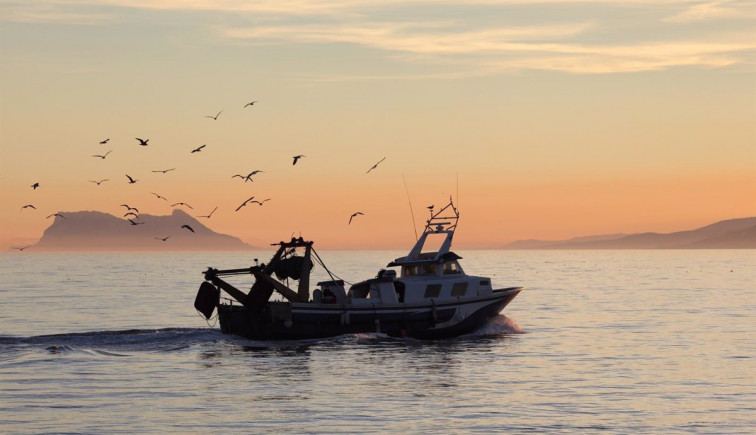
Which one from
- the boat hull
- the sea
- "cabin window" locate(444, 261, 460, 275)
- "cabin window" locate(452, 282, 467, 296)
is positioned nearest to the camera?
the sea

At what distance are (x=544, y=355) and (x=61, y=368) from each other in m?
22.0

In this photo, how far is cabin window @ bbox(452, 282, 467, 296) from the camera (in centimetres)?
5616

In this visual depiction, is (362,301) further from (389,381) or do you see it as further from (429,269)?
(389,381)

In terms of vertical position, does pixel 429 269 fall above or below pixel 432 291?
above

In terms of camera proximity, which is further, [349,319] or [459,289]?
[459,289]

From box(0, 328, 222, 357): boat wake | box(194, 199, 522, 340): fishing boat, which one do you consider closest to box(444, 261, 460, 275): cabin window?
box(194, 199, 522, 340): fishing boat

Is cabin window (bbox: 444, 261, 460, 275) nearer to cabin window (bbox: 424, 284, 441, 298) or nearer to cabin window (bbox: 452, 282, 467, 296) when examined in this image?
cabin window (bbox: 452, 282, 467, 296)

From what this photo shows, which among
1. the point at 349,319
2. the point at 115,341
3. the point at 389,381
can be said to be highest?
the point at 349,319

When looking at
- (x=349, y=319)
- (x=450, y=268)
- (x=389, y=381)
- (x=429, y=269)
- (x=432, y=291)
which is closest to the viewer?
(x=389, y=381)

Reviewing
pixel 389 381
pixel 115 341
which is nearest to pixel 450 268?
pixel 389 381

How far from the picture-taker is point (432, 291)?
5550 cm

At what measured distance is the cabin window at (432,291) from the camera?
55406 millimetres

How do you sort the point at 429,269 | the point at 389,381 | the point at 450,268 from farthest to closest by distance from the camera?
the point at 450,268 → the point at 429,269 → the point at 389,381

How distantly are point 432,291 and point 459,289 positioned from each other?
1.71 m
